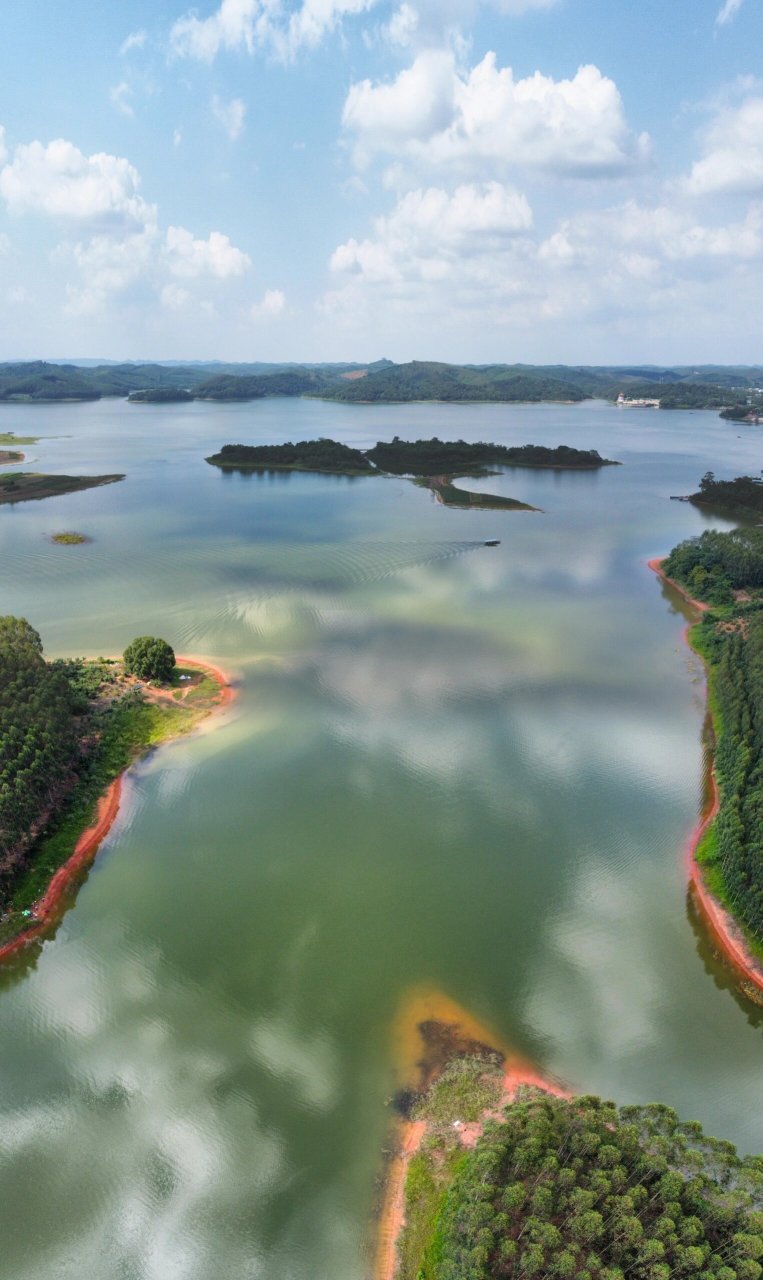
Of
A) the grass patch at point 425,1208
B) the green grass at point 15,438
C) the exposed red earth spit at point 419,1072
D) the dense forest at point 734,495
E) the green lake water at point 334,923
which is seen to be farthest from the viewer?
the green grass at point 15,438

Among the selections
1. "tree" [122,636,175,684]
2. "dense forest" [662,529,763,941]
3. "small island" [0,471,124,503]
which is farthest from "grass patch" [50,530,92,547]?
"dense forest" [662,529,763,941]

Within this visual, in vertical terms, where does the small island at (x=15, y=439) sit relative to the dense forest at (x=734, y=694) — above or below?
above

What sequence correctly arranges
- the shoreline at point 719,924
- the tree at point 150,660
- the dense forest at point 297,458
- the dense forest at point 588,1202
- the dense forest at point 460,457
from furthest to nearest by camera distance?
1. the dense forest at point 460,457
2. the dense forest at point 297,458
3. the tree at point 150,660
4. the shoreline at point 719,924
5. the dense forest at point 588,1202

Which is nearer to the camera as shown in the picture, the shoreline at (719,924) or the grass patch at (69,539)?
the shoreline at (719,924)

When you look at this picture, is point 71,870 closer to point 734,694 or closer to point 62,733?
point 62,733

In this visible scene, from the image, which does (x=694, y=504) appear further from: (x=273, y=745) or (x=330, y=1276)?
(x=330, y=1276)

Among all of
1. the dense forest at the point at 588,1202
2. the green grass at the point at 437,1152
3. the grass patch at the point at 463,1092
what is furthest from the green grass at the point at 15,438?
the dense forest at the point at 588,1202

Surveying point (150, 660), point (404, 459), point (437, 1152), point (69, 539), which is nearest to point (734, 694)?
point (437, 1152)

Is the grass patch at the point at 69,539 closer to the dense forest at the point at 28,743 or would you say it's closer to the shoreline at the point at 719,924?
the dense forest at the point at 28,743
